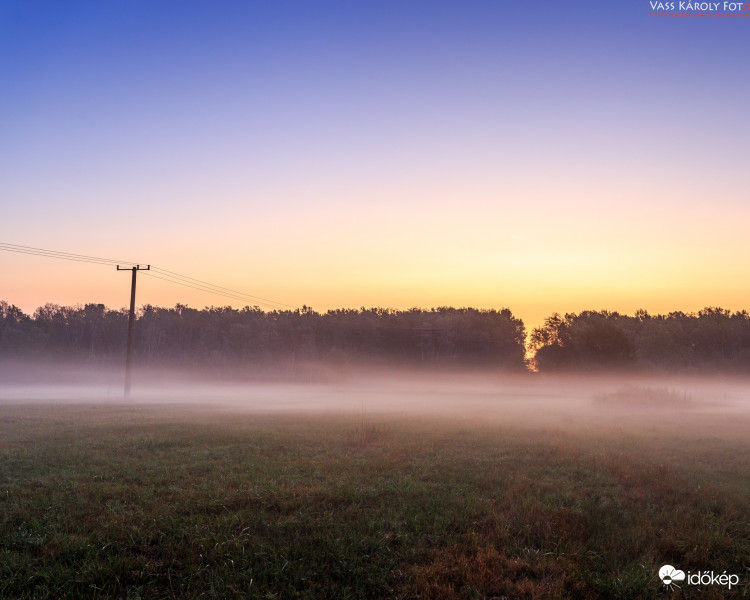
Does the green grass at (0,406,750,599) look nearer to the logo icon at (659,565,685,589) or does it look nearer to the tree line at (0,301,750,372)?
the logo icon at (659,565,685,589)

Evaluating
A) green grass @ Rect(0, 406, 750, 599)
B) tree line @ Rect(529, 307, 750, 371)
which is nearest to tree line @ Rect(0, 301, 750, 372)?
tree line @ Rect(529, 307, 750, 371)

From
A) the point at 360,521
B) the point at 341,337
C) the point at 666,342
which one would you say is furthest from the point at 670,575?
the point at 341,337

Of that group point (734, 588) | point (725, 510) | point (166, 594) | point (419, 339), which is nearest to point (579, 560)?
point (734, 588)

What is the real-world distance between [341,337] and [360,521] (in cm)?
13603

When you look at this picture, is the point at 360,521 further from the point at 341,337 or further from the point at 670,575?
the point at 341,337

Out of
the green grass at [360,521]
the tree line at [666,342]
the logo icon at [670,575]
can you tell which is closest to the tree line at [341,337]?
the tree line at [666,342]

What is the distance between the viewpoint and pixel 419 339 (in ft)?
466

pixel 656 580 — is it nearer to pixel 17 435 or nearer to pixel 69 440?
→ pixel 69 440

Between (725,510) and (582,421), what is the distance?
1989 cm

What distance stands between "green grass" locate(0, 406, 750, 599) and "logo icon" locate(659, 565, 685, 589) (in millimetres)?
133

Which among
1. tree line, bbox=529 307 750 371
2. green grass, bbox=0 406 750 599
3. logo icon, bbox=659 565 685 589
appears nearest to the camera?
green grass, bbox=0 406 750 599

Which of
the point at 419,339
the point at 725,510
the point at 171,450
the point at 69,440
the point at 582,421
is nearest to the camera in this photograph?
the point at 725,510

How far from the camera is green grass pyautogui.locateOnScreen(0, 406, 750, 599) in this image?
288 inches

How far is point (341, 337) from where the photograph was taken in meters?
145
